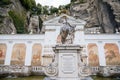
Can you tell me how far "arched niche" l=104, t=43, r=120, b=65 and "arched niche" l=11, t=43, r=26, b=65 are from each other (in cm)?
1247

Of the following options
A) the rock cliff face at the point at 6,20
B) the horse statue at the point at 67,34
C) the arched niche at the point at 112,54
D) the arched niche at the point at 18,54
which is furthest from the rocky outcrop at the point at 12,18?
the horse statue at the point at 67,34

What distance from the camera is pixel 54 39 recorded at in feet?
105

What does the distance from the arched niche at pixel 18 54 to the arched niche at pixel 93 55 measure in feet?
32.7

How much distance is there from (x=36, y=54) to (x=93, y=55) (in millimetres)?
8658

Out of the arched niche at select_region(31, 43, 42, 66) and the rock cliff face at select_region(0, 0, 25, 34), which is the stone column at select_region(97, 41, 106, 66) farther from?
the rock cliff face at select_region(0, 0, 25, 34)

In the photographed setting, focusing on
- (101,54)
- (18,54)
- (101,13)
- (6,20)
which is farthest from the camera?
(101,13)

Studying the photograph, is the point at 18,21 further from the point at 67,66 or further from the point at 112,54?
the point at 67,66

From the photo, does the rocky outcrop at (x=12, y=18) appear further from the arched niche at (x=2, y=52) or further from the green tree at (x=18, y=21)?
the arched niche at (x=2, y=52)

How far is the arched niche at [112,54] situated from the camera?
3025cm

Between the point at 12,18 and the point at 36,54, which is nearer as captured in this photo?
the point at 36,54

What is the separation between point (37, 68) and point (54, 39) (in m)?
8.35

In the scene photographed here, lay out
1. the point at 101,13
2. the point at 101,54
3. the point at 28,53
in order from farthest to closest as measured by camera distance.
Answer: the point at 101,13 < the point at 28,53 < the point at 101,54

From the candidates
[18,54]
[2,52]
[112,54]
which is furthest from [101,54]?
[2,52]

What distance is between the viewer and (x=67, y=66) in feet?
32.1
